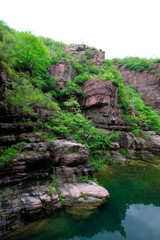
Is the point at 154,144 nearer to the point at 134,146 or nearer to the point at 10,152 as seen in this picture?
the point at 134,146

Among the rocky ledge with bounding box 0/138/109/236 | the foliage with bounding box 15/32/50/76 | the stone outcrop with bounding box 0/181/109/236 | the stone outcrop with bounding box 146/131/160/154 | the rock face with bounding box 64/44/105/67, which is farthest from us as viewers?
the rock face with bounding box 64/44/105/67

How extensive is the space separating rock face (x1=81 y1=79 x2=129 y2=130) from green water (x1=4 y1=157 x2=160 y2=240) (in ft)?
30.0

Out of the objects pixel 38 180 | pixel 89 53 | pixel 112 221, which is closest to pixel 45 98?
pixel 38 180

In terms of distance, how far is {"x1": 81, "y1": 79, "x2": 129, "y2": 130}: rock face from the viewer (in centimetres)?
1556

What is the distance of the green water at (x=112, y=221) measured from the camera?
13.4ft

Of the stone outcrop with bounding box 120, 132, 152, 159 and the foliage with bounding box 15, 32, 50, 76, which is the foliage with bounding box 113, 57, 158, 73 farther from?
the foliage with bounding box 15, 32, 50, 76

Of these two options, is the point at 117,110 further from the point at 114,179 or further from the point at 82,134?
the point at 114,179

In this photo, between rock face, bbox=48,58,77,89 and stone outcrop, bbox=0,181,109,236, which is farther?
rock face, bbox=48,58,77,89

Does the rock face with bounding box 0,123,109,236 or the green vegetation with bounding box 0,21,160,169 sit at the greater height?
the green vegetation with bounding box 0,21,160,169

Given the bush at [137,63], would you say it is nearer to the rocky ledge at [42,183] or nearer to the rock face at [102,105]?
the rock face at [102,105]

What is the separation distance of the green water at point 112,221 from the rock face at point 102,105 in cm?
914

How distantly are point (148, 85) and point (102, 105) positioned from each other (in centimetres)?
2474

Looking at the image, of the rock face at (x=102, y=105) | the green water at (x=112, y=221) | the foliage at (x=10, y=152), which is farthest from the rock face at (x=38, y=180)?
the rock face at (x=102, y=105)

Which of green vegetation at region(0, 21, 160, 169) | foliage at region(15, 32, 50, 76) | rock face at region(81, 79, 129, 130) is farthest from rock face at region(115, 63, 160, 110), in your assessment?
foliage at region(15, 32, 50, 76)
